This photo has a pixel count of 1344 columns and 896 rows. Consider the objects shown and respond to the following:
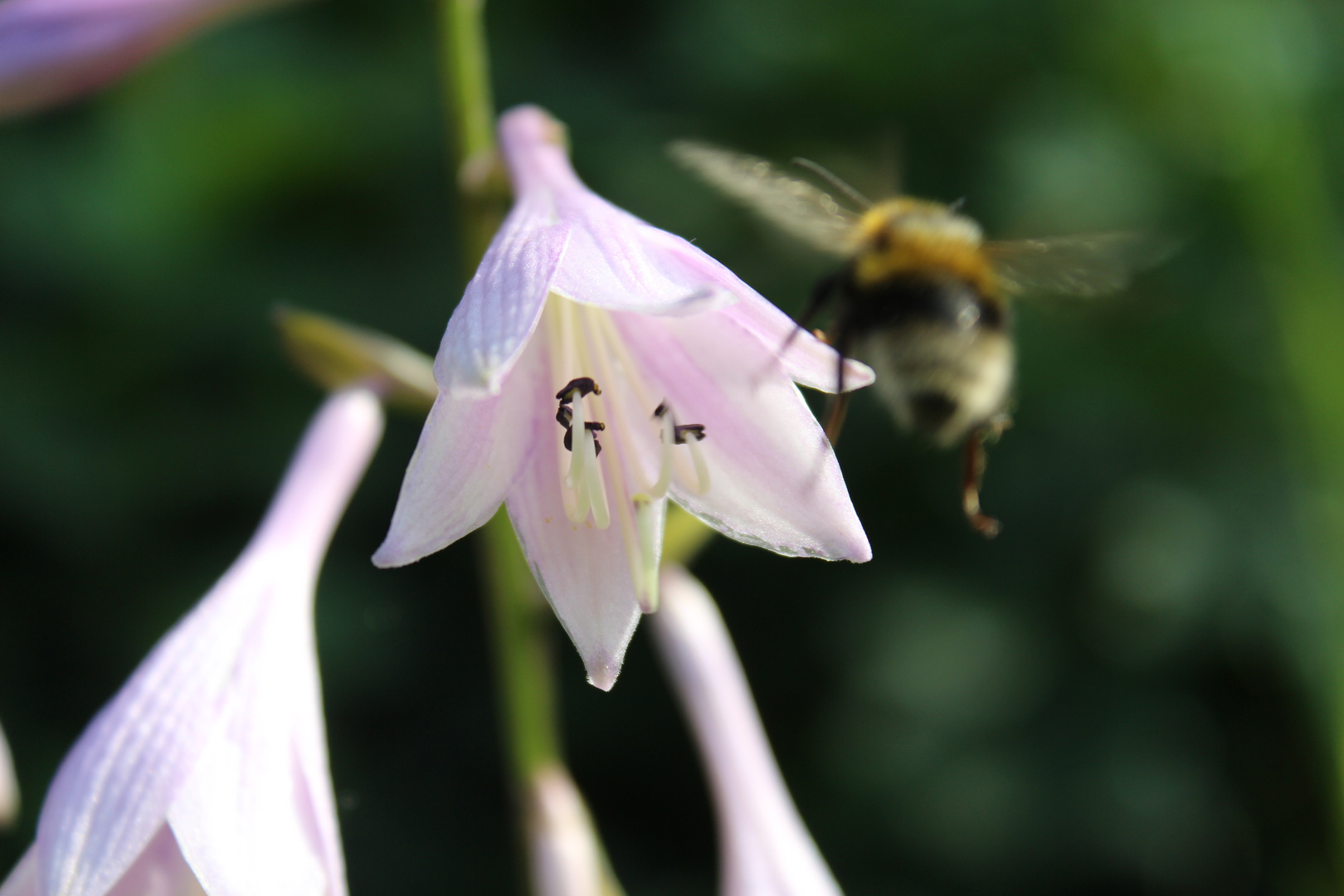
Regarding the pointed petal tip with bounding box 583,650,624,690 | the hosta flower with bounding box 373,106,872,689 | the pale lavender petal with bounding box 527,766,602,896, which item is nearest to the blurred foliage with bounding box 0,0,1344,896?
the pale lavender petal with bounding box 527,766,602,896

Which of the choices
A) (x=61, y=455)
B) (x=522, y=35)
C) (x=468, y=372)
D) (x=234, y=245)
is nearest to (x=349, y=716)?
(x=61, y=455)

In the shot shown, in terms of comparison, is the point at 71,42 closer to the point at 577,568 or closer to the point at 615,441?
the point at 615,441

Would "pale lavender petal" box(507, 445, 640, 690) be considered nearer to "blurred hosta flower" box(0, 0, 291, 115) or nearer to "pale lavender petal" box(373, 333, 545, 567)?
"pale lavender petal" box(373, 333, 545, 567)

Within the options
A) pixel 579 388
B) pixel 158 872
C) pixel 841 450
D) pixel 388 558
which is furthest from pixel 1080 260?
pixel 841 450

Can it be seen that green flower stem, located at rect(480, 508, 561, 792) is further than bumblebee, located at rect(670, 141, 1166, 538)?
Yes

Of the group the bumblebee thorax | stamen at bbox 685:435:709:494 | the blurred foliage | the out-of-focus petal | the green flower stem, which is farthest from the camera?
the blurred foliage

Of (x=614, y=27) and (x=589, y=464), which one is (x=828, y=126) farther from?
(x=589, y=464)

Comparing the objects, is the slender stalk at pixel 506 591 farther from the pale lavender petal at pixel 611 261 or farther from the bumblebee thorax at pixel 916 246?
the bumblebee thorax at pixel 916 246
